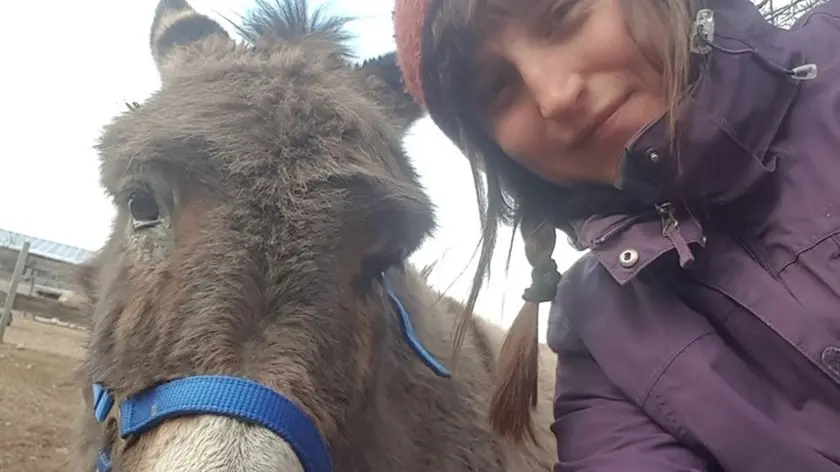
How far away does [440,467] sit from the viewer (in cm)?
214

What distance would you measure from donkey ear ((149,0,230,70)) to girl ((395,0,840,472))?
96 centimetres

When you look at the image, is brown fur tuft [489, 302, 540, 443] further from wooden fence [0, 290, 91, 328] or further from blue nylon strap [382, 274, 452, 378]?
wooden fence [0, 290, 91, 328]

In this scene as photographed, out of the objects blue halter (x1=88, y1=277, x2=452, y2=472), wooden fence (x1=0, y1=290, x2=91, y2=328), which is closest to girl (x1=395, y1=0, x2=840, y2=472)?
blue halter (x1=88, y1=277, x2=452, y2=472)

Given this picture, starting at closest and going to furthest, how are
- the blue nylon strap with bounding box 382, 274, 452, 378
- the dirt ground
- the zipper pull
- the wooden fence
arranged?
1. the zipper pull
2. the blue nylon strap with bounding box 382, 274, 452, 378
3. the dirt ground
4. the wooden fence

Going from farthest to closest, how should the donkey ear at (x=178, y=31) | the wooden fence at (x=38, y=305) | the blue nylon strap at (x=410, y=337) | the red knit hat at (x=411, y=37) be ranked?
the wooden fence at (x=38, y=305) → the donkey ear at (x=178, y=31) → the blue nylon strap at (x=410, y=337) → the red knit hat at (x=411, y=37)

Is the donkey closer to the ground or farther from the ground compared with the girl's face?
closer to the ground

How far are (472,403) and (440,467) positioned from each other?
29 cm

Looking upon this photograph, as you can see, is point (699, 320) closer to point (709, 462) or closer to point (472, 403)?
point (709, 462)

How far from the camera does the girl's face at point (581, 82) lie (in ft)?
4.88

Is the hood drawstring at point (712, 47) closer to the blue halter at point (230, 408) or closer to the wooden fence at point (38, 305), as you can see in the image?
the blue halter at point (230, 408)

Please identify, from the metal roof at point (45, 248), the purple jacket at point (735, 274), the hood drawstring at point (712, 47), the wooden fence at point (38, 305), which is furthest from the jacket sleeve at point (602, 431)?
the wooden fence at point (38, 305)

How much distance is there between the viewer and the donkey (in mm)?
1381

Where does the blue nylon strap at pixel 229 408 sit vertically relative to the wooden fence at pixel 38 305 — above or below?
below

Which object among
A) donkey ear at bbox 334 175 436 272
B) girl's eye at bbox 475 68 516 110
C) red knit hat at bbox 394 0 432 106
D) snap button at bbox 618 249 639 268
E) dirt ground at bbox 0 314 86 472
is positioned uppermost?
red knit hat at bbox 394 0 432 106
